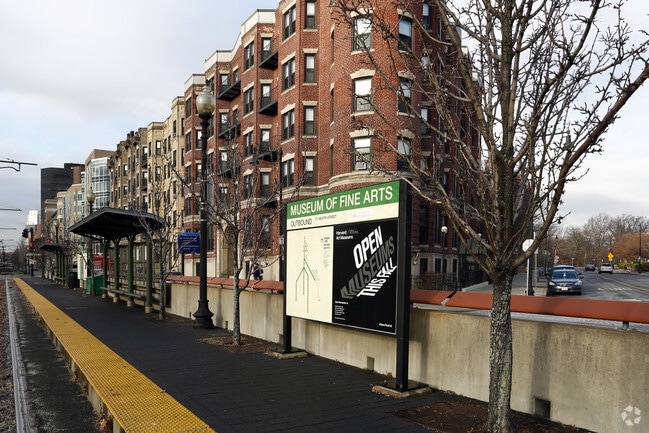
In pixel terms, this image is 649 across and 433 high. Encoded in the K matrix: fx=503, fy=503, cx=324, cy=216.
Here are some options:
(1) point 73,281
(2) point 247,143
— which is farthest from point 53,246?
(2) point 247,143

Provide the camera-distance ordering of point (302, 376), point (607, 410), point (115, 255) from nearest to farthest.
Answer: point (607, 410), point (302, 376), point (115, 255)

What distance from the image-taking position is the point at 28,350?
1191 cm

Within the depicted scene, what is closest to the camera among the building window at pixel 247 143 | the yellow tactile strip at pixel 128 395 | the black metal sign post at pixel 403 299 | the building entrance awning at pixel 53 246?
the yellow tactile strip at pixel 128 395

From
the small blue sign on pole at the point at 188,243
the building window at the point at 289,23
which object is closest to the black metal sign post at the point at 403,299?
the small blue sign on pole at the point at 188,243

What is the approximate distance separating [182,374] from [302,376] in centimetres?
199

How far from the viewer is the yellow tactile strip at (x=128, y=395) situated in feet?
18.2

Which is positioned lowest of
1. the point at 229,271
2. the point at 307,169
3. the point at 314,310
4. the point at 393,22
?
the point at 229,271

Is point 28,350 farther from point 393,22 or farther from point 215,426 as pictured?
point 393,22

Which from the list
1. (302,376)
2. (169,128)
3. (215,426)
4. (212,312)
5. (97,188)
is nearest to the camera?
(215,426)

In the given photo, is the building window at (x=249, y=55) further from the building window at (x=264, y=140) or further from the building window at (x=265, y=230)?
the building window at (x=265, y=230)

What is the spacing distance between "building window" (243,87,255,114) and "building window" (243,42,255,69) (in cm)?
209

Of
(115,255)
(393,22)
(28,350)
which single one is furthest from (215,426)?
(393,22)

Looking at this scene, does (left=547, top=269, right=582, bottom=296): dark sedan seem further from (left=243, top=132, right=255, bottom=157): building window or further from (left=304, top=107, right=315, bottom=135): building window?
(left=243, top=132, right=255, bottom=157): building window

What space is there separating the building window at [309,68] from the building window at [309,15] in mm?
1994
